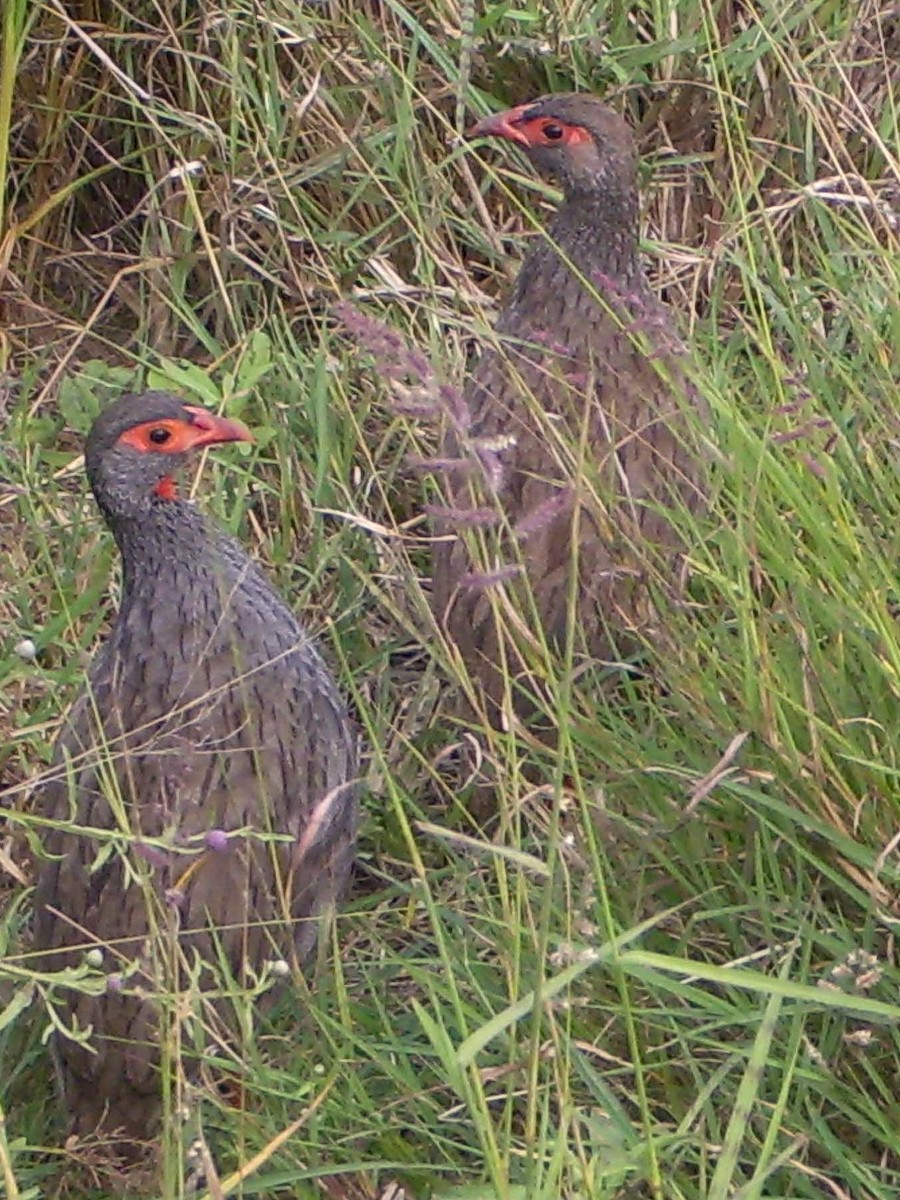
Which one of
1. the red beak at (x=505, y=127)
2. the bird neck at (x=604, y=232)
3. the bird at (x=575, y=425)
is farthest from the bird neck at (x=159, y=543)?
the red beak at (x=505, y=127)

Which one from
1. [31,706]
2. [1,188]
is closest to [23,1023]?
[31,706]

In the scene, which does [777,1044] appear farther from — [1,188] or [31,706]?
[1,188]

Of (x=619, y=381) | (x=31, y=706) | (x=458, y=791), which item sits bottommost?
(x=31, y=706)

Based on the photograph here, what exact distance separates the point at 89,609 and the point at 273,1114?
1.51 metres

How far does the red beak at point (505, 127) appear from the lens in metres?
4.41

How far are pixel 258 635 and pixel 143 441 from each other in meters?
0.36

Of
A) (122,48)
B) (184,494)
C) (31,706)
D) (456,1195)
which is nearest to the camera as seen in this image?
(456,1195)

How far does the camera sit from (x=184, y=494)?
14.2 feet

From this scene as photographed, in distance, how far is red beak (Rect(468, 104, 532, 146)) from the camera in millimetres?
4406

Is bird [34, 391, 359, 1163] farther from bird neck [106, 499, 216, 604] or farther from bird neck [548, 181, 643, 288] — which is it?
bird neck [548, 181, 643, 288]

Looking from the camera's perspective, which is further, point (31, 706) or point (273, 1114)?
point (31, 706)

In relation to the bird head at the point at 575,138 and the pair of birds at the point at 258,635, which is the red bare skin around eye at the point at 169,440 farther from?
the bird head at the point at 575,138

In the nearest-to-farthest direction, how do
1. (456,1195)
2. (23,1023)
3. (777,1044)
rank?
1. (456,1195)
2. (777,1044)
3. (23,1023)

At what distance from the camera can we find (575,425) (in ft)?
12.9
